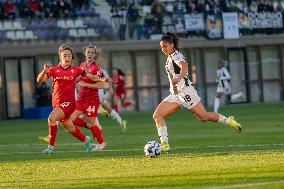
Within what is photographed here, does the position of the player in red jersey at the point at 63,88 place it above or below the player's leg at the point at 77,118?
above

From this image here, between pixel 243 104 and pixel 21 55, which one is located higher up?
pixel 21 55

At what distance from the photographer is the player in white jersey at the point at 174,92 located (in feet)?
64.4

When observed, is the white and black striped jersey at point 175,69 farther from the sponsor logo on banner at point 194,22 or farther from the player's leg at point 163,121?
the sponsor logo on banner at point 194,22

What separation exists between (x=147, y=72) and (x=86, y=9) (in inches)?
197

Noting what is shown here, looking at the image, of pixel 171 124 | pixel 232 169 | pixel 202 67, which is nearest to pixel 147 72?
pixel 202 67

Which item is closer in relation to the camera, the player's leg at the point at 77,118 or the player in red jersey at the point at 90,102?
the player in red jersey at the point at 90,102

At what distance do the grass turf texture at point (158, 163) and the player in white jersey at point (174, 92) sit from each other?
1.97 feet

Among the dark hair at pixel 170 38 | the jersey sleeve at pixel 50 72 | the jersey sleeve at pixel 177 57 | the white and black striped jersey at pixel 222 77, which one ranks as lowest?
the white and black striped jersey at pixel 222 77

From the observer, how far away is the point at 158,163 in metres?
17.3

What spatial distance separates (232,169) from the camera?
1535 cm

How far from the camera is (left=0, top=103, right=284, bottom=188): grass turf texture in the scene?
14.2 meters

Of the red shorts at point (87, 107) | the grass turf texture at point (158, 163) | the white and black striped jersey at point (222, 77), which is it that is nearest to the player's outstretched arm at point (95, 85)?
the red shorts at point (87, 107)

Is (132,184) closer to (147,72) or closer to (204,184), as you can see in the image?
(204,184)

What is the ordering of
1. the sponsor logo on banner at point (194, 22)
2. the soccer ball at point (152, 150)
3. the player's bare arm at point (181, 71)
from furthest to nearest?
1. the sponsor logo on banner at point (194, 22)
2. the player's bare arm at point (181, 71)
3. the soccer ball at point (152, 150)
